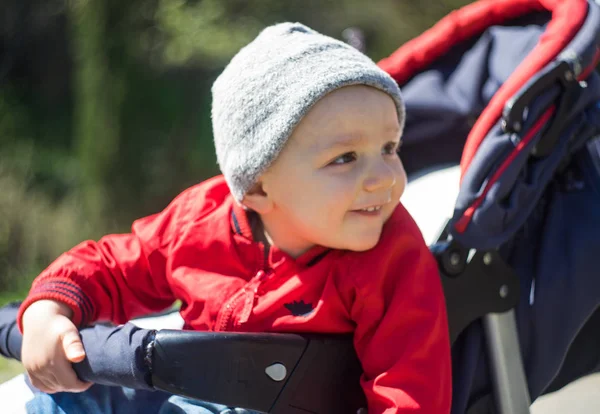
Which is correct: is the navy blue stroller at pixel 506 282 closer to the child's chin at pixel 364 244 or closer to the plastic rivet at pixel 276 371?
the plastic rivet at pixel 276 371

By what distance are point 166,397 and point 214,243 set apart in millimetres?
328

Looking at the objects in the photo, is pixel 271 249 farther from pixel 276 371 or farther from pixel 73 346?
pixel 73 346

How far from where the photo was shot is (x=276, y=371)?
155 cm

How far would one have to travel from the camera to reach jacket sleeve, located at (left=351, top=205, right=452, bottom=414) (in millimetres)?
1502

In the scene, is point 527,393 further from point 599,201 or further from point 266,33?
point 266,33

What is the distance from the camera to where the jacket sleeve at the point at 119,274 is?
178cm

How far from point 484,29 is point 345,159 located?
0.82 m

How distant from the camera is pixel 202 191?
1956 mm

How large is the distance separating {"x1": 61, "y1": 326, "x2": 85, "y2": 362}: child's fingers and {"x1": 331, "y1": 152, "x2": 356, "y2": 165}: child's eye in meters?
0.58

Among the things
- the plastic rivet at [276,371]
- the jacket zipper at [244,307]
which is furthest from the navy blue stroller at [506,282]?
the jacket zipper at [244,307]

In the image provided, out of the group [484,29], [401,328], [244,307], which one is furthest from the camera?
[484,29]

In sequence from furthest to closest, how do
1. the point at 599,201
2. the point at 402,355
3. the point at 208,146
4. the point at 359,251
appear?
the point at 208,146 < the point at 599,201 < the point at 359,251 < the point at 402,355

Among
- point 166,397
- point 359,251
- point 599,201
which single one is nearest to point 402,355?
point 359,251

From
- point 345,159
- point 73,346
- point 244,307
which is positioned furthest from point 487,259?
point 73,346
